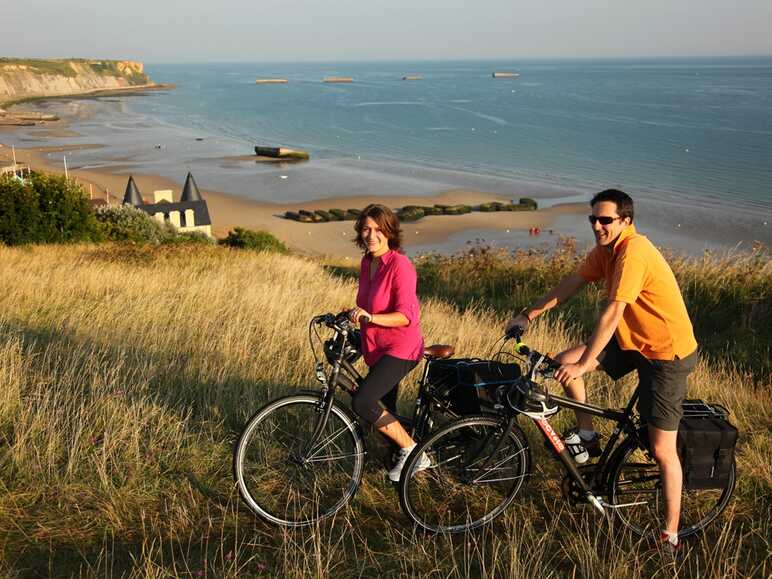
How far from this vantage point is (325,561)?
3.93m

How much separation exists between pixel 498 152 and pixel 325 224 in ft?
96.7

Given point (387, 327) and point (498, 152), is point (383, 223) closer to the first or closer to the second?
point (387, 327)

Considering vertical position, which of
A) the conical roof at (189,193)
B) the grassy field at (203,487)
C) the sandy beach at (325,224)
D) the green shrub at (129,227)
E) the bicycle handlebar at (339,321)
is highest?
the bicycle handlebar at (339,321)

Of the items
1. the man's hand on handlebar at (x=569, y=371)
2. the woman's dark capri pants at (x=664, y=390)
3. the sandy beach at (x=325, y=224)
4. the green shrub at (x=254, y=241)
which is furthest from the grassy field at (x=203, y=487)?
the sandy beach at (x=325, y=224)

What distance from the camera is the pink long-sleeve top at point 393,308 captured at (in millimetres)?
4168

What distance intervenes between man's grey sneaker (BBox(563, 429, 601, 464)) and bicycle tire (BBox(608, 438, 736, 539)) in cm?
18

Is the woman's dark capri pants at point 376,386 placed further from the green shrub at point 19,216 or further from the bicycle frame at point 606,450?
the green shrub at point 19,216

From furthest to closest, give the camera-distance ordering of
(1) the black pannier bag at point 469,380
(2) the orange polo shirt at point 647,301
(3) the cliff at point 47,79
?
1. (3) the cliff at point 47,79
2. (1) the black pannier bag at point 469,380
3. (2) the orange polo shirt at point 647,301

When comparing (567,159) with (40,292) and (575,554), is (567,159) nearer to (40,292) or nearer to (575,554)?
(40,292)

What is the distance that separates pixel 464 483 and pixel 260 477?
1332mm

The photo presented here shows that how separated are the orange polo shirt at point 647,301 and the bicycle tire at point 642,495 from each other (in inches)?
23.8

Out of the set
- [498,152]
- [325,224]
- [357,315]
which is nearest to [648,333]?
[357,315]

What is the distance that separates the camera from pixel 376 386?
4117 millimetres

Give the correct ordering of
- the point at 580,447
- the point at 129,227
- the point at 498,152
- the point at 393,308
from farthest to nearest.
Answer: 1. the point at 498,152
2. the point at 129,227
3. the point at 580,447
4. the point at 393,308
